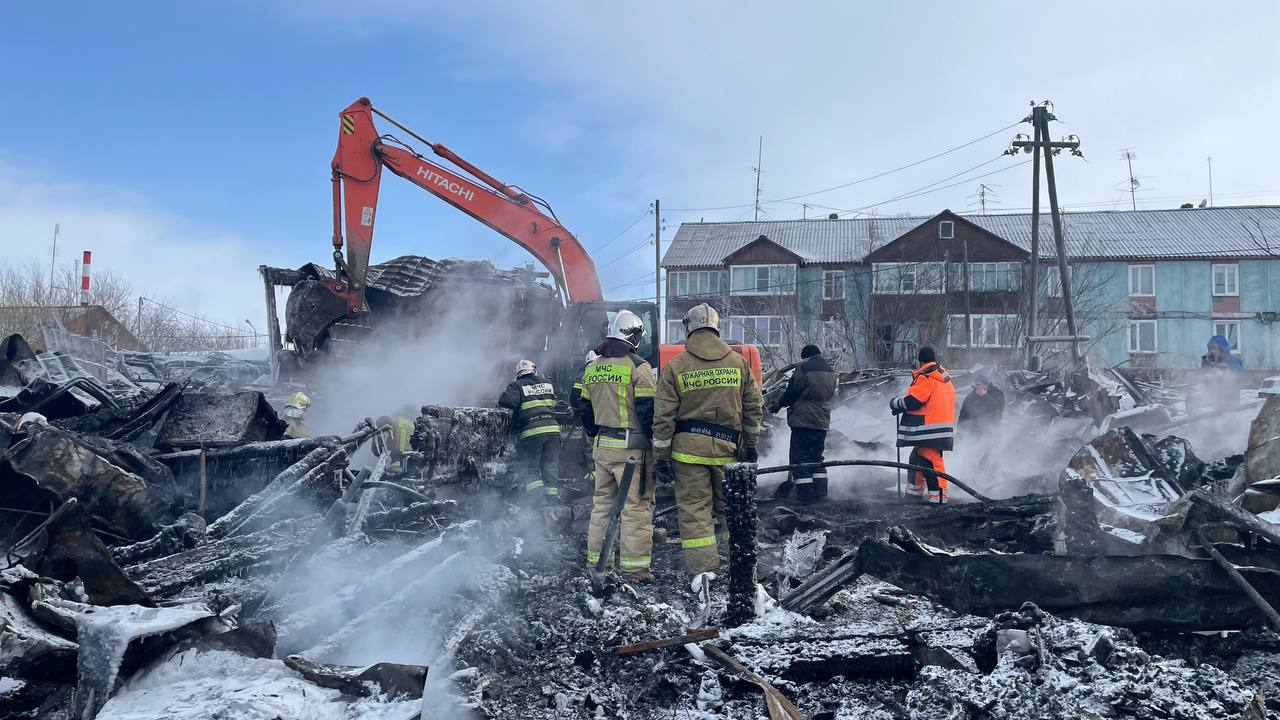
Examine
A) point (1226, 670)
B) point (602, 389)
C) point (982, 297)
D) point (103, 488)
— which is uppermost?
point (982, 297)

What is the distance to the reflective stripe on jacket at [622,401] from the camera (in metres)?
5.83

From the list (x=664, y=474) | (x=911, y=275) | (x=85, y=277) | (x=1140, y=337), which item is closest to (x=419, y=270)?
(x=664, y=474)

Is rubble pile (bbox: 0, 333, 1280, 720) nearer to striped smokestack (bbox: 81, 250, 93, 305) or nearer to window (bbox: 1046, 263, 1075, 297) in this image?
striped smokestack (bbox: 81, 250, 93, 305)

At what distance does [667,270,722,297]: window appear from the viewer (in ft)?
121

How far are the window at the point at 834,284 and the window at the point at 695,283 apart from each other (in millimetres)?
4818

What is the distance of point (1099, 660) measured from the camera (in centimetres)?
346

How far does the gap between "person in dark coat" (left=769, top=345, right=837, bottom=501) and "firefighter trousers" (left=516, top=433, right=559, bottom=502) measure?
2512 mm

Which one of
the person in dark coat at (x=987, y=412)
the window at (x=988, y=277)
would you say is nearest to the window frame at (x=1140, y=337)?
the window at (x=988, y=277)

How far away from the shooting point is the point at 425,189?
998 centimetres

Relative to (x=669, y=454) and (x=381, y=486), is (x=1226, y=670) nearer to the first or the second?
(x=669, y=454)

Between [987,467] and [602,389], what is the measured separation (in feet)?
20.7

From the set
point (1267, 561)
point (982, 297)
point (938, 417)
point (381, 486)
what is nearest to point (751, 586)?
point (1267, 561)

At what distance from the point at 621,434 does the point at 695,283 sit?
104 feet

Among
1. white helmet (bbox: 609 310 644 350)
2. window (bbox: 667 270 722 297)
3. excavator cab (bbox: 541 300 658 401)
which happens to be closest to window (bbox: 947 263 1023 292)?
window (bbox: 667 270 722 297)
